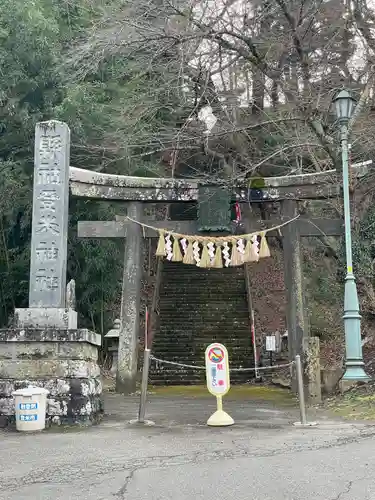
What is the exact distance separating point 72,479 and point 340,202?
8.96 meters

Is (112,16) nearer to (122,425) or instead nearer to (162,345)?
(122,425)

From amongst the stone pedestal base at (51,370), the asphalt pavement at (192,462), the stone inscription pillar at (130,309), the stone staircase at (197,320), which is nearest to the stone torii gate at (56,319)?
the stone pedestal base at (51,370)

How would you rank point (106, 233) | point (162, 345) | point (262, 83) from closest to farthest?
point (262, 83), point (106, 233), point (162, 345)

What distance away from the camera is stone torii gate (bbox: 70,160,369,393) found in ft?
37.2

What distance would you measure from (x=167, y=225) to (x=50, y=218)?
408cm

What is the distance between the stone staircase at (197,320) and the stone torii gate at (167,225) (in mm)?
3318

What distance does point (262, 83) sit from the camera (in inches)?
414

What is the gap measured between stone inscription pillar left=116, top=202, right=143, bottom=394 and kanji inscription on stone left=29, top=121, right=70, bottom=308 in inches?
147

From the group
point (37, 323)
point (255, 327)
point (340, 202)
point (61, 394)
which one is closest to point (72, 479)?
point (61, 394)

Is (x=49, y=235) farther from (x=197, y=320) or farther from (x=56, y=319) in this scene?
(x=197, y=320)

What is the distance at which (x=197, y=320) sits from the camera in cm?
1762

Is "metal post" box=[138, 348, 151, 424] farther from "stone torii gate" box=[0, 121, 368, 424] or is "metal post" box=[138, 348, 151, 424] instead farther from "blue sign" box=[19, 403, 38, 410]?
"blue sign" box=[19, 403, 38, 410]

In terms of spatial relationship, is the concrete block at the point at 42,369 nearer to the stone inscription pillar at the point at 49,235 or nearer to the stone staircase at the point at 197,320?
the stone inscription pillar at the point at 49,235

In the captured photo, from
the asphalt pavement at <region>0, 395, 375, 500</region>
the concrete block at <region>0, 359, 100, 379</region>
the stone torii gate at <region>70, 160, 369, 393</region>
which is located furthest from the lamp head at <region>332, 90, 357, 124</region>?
the concrete block at <region>0, 359, 100, 379</region>
